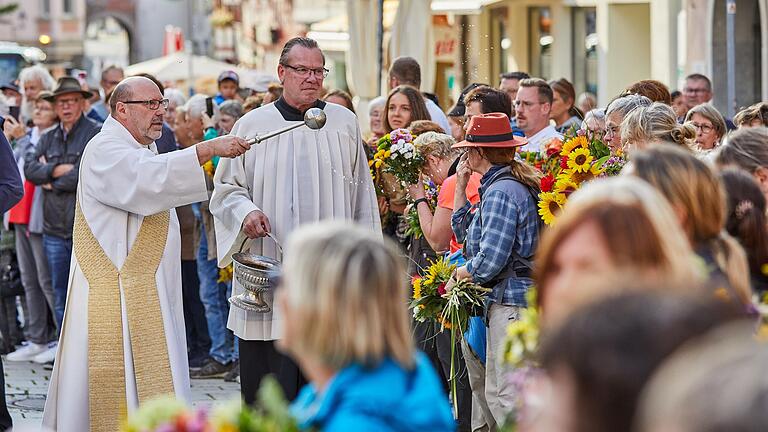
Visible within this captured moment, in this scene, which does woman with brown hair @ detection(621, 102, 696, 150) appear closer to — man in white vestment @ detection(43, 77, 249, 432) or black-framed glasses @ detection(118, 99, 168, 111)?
man in white vestment @ detection(43, 77, 249, 432)

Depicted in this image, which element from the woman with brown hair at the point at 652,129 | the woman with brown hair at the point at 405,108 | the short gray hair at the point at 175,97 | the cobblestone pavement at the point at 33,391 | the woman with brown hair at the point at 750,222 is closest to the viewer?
the woman with brown hair at the point at 750,222

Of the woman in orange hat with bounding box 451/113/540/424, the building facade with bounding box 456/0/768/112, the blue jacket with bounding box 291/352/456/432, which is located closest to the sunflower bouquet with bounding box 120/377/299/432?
the blue jacket with bounding box 291/352/456/432

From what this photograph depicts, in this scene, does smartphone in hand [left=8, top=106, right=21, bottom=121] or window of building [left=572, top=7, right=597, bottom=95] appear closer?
smartphone in hand [left=8, top=106, right=21, bottom=121]

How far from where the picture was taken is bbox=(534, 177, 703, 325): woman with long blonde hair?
2986 millimetres

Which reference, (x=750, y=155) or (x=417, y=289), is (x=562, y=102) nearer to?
(x=417, y=289)

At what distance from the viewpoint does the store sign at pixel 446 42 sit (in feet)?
78.9

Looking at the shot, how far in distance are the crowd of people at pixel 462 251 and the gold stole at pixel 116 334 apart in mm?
472

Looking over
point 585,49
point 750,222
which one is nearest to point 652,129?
point 750,222

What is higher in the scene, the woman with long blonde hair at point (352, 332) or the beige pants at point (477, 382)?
the woman with long blonde hair at point (352, 332)

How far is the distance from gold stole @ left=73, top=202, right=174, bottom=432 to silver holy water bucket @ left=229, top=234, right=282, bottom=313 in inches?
17.0

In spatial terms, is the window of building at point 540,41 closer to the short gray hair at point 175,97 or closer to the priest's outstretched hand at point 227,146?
the short gray hair at point 175,97

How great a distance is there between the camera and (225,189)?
6867mm

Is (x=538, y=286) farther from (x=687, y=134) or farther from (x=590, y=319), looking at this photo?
(x=687, y=134)

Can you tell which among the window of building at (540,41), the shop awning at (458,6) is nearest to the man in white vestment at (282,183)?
the shop awning at (458,6)
